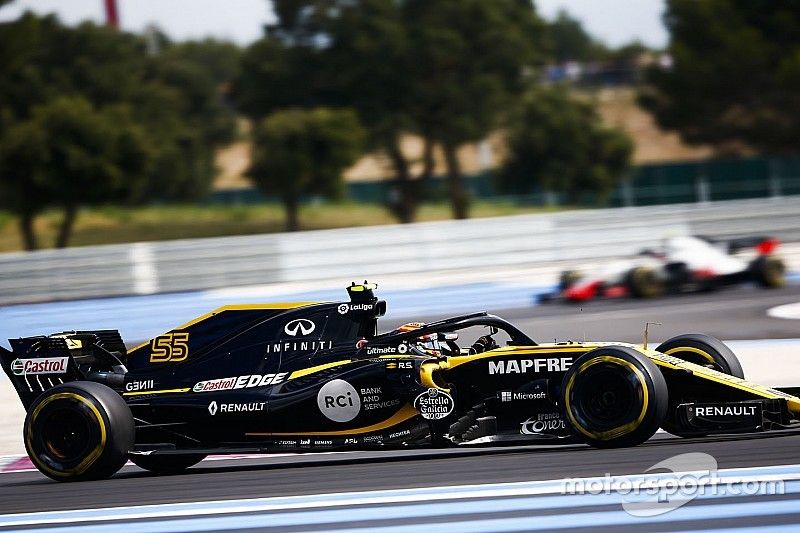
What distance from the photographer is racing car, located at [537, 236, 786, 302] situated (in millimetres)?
15977

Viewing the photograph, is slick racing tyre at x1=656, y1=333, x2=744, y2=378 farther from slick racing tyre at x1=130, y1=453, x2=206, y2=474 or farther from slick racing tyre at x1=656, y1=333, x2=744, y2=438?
slick racing tyre at x1=130, y1=453, x2=206, y2=474

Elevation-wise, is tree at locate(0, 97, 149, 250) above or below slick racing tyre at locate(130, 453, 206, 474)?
above

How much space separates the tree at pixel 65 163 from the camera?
2905 centimetres

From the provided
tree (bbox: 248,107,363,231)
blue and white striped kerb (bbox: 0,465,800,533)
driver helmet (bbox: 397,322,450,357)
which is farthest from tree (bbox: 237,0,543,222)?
blue and white striped kerb (bbox: 0,465,800,533)

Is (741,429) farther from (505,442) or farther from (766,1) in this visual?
(766,1)

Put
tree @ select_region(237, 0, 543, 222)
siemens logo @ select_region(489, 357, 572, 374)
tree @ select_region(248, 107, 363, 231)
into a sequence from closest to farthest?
siemens logo @ select_region(489, 357, 572, 374), tree @ select_region(248, 107, 363, 231), tree @ select_region(237, 0, 543, 222)

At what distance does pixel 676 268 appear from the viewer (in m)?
16.1

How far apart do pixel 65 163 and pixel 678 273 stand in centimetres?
1788

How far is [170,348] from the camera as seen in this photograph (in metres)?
7.76

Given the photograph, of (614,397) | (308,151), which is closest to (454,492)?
(614,397)

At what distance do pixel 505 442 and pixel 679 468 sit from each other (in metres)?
1.08

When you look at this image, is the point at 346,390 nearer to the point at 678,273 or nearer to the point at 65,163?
the point at 678,273

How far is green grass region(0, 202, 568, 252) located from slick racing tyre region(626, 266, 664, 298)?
17.1 metres

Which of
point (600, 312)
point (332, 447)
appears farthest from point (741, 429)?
point (600, 312)
